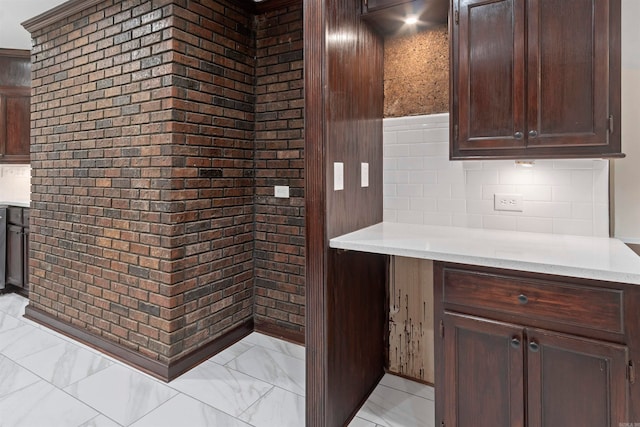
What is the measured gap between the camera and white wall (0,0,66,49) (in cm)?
300

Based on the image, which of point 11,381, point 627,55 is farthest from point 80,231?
point 627,55

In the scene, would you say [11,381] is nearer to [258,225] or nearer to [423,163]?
[258,225]

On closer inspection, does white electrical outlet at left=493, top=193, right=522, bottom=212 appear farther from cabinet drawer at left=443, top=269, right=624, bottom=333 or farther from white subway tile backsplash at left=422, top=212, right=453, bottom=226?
cabinet drawer at left=443, top=269, right=624, bottom=333

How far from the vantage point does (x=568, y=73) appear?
5.06ft

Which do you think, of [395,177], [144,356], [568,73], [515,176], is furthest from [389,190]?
[144,356]

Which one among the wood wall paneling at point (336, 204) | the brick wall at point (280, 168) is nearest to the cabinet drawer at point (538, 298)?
the wood wall paneling at point (336, 204)

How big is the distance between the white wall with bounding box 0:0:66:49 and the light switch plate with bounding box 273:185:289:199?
2.27m

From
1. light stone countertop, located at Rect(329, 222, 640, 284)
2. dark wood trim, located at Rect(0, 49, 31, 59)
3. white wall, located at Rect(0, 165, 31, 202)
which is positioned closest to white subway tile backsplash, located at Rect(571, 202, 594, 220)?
light stone countertop, located at Rect(329, 222, 640, 284)

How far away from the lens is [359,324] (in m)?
2.05

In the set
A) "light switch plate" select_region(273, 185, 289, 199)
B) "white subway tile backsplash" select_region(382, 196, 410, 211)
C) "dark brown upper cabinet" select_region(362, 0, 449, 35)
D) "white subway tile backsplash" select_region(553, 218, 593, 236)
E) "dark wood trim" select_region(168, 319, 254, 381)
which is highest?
"dark brown upper cabinet" select_region(362, 0, 449, 35)

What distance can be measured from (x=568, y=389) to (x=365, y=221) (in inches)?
46.8

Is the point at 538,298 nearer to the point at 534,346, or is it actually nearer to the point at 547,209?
the point at 534,346

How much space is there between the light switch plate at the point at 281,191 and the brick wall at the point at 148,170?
240 millimetres

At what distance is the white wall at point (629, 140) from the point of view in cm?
173
